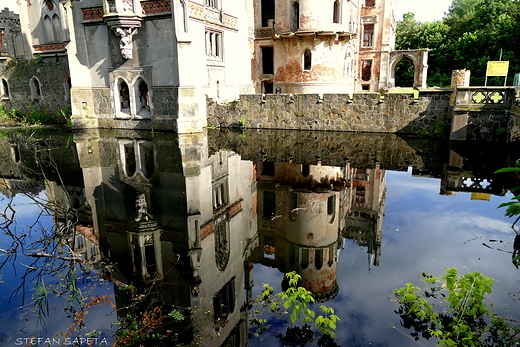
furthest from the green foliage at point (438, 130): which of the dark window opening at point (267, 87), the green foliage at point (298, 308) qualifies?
the green foliage at point (298, 308)

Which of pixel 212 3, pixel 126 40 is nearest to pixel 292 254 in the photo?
pixel 126 40

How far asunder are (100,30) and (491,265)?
18.5 m

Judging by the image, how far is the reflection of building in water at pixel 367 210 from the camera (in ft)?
21.3

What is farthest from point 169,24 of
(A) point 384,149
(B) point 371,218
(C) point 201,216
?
(B) point 371,218

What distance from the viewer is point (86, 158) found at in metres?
12.6

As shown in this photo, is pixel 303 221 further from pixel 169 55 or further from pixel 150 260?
pixel 169 55

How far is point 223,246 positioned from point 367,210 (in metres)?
3.23

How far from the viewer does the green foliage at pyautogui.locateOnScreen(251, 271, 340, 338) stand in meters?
4.18

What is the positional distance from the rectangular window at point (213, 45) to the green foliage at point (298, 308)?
16.0 metres

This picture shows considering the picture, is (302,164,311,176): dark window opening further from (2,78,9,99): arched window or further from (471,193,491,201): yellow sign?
(2,78,9,99): arched window

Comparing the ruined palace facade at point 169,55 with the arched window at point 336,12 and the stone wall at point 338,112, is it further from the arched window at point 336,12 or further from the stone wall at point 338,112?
the stone wall at point 338,112

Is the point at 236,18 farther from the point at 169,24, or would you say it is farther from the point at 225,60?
the point at 169,24

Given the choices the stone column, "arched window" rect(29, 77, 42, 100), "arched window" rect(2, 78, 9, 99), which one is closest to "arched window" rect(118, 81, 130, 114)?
"arched window" rect(29, 77, 42, 100)

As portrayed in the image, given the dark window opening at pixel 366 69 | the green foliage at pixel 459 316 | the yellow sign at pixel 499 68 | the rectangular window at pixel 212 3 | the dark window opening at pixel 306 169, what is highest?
the rectangular window at pixel 212 3
